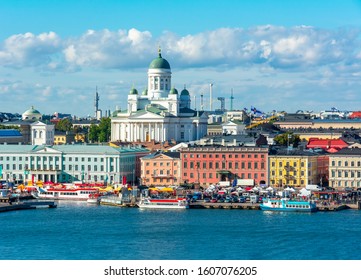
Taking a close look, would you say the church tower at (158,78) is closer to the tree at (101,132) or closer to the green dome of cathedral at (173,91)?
the green dome of cathedral at (173,91)

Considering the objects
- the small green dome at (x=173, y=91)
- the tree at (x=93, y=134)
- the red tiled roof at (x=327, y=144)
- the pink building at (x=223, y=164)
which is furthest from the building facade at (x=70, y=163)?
the tree at (x=93, y=134)

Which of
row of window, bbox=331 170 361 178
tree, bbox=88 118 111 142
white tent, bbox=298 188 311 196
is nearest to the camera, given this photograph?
white tent, bbox=298 188 311 196

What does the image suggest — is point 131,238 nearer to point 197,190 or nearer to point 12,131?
point 197,190

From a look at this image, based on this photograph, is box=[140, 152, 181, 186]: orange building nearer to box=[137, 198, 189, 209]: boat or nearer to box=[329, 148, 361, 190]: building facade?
box=[329, 148, 361, 190]: building facade

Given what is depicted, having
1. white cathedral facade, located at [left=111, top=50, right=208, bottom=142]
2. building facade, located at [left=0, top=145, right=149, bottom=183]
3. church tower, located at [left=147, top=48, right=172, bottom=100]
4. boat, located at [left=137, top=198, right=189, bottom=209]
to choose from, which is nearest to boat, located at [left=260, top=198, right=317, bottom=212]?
boat, located at [left=137, top=198, right=189, bottom=209]

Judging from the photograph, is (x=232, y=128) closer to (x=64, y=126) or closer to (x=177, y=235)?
(x=64, y=126)

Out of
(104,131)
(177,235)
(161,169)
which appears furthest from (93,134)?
(177,235)
